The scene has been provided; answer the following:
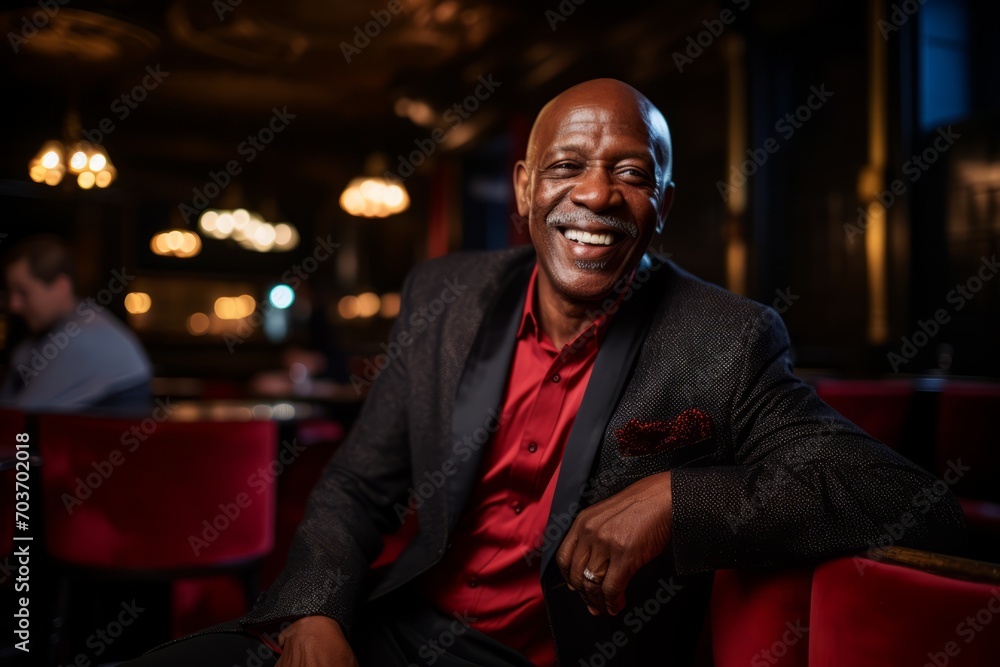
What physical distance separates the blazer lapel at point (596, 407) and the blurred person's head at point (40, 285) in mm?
2684

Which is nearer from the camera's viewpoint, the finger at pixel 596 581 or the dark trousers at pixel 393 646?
the finger at pixel 596 581

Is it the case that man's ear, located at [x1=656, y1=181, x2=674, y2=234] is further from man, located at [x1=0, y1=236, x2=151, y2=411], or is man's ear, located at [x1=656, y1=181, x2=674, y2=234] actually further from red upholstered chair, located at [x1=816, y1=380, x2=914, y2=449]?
man, located at [x1=0, y1=236, x2=151, y2=411]

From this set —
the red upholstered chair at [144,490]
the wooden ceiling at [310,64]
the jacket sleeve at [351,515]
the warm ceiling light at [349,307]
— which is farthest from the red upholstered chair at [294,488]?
the warm ceiling light at [349,307]

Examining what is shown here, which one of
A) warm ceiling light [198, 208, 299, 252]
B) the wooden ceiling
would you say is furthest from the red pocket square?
warm ceiling light [198, 208, 299, 252]

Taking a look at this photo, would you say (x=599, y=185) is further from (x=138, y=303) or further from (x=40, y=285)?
(x=138, y=303)

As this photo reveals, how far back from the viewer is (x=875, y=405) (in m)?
2.45

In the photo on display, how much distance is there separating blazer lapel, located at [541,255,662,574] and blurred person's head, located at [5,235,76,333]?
8.81 feet

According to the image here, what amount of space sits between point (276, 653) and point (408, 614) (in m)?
0.24

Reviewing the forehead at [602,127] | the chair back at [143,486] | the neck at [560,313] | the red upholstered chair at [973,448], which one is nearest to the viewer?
the forehead at [602,127]

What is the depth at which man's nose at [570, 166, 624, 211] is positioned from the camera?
122 centimetres

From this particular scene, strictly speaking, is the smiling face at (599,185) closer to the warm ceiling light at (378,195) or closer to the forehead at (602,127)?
the forehead at (602,127)

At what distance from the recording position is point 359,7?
5.88 meters

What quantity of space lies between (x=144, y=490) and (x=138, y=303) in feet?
31.9

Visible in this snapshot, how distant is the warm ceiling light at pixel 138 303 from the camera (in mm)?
10578
